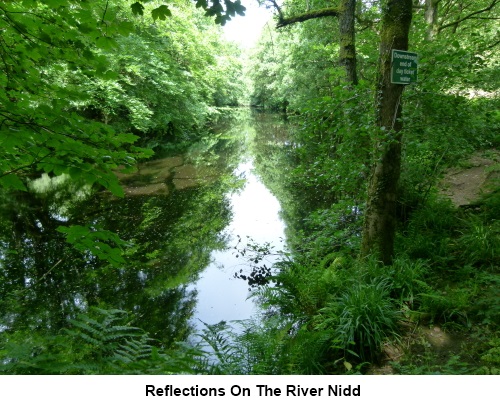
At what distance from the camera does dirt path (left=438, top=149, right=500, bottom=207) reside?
6.18 m

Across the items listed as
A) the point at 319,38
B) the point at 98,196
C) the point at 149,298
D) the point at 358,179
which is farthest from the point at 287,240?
the point at 319,38

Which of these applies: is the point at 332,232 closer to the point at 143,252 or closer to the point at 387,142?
the point at 387,142

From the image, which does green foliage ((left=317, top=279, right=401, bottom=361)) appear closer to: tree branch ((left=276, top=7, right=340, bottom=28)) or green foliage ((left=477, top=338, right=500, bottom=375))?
green foliage ((left=477, top=338, right=500, bottom=375))

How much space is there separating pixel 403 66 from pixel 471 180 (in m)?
4.25

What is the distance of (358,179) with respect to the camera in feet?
19.9

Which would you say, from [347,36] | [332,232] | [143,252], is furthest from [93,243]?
[347,36]

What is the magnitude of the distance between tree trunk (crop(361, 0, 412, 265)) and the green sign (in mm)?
145

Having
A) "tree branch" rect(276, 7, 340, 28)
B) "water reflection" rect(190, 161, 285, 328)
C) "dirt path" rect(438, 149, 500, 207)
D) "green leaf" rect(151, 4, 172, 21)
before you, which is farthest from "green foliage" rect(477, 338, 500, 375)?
"tree branch" rect(276, 7, 340, 28)

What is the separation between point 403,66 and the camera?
405cm

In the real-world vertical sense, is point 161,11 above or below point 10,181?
above

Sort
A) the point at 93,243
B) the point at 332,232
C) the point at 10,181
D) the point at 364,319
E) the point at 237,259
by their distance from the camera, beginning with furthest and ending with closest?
the point at 237,259
the point at 332,232
the point at 364,319
the point at 93,243
the point at 10,181

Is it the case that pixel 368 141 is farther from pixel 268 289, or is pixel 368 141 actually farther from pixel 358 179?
pixel 268 289

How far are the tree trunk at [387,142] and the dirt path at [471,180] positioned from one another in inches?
96.7

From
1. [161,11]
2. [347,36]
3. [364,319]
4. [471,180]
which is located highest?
[347,36]
